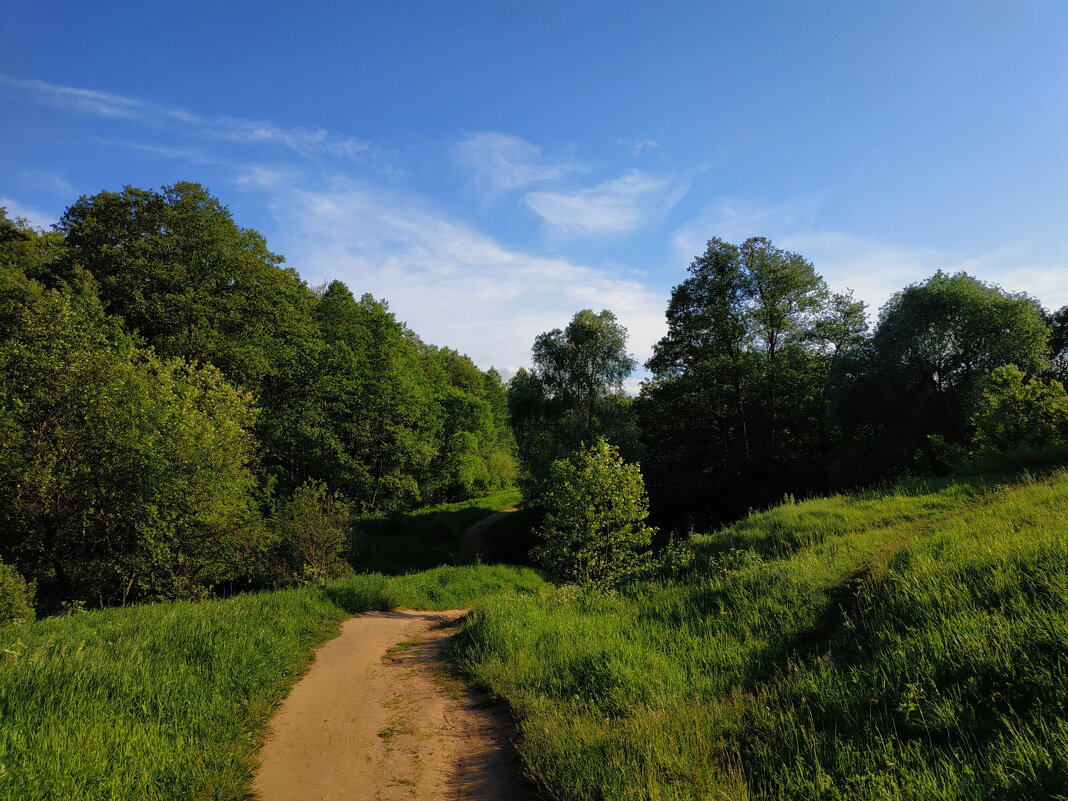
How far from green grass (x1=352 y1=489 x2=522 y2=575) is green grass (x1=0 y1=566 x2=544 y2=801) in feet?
58.9

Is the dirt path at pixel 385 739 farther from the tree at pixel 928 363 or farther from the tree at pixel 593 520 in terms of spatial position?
the tree at pixel 928 363

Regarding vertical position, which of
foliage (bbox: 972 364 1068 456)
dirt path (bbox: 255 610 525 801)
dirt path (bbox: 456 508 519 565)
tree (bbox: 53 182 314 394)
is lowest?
dirt path (bbox: 456 508 519 565)

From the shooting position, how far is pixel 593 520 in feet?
51.2

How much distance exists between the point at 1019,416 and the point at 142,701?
23426mm

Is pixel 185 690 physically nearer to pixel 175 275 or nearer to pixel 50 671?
pixel 50 671

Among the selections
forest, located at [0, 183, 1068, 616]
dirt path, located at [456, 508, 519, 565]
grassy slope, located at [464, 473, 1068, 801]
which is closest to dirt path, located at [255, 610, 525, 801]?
grassy slope, located at [464, 473, 1068, 801]

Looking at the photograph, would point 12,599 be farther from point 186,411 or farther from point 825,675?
point 825,675

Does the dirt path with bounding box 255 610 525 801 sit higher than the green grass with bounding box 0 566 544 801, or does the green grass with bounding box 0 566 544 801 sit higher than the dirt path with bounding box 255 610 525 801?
the green grass with bounding box 0 566 544 801

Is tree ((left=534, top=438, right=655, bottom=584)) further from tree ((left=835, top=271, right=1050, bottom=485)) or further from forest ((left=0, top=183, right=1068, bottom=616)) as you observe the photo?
tree ((left=835, top=271, right=1050, bottom=485))

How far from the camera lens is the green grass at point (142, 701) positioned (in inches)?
146

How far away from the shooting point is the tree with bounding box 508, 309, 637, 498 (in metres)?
36.1

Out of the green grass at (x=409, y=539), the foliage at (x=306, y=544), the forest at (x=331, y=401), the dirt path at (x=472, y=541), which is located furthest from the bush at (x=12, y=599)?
the dirt path at (x=472, y=541)

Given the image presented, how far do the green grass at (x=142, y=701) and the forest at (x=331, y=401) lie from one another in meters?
7.44

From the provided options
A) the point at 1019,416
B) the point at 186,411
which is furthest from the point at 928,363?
the point at 186,411
